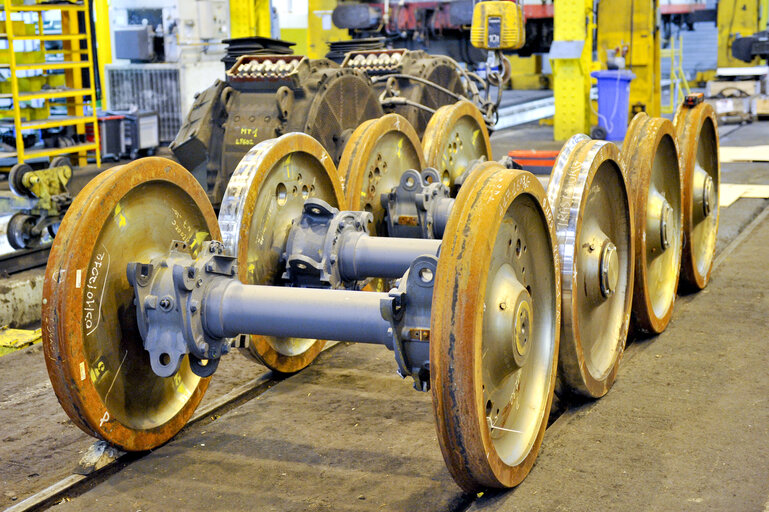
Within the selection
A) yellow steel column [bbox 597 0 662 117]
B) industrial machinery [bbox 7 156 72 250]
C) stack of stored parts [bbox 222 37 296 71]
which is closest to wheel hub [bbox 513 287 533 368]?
industrial machinery [bbox 7 156 72 250]

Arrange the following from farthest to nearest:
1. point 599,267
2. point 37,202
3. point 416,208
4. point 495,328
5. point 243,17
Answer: point 243,17
point 37,202
point 416,208
point 599,267
point 495,328

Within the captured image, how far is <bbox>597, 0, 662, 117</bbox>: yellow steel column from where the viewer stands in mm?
12219

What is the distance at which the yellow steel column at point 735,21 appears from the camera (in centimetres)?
1547

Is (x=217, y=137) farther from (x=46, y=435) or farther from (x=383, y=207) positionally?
(x=46, y=435)

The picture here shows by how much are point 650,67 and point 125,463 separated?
1076cm

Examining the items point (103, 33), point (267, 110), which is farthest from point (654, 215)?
point (103, 33)

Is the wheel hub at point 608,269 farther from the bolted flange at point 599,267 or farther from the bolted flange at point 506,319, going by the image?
the bolted flange at point 506,319

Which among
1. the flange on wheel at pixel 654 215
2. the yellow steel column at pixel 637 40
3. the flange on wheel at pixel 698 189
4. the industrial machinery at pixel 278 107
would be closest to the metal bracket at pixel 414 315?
the flange on wheel at pixel 654 215

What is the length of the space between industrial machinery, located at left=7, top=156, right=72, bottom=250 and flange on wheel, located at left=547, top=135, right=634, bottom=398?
3875 millimetres

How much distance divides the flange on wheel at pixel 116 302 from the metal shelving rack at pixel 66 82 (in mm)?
4358

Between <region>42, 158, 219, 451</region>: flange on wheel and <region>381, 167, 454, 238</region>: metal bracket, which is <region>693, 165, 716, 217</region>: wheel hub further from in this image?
<region>42, 158, 219, 451</region>: flange on wheel

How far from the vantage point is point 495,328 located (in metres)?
2.61

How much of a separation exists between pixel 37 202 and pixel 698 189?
419cm

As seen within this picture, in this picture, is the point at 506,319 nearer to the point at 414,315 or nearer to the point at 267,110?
the point at 414,315
